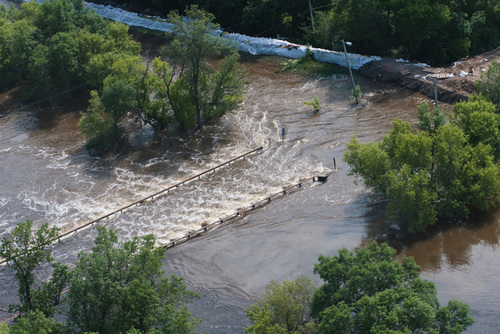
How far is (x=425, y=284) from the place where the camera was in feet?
99.2

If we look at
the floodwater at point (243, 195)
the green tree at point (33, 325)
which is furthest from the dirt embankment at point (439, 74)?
the green tree at point (33, 325)

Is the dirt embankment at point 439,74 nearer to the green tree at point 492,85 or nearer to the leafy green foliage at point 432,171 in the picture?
the green tree at point 492,85

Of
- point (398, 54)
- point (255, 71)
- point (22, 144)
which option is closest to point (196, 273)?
point (22, 144)

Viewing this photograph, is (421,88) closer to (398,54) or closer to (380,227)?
(398,54)

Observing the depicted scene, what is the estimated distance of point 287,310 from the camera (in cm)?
3167

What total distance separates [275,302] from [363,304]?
16.8ft

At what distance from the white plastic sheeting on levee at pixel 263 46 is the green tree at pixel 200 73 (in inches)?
187

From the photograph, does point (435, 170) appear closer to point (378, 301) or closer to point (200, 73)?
point (378, 301)

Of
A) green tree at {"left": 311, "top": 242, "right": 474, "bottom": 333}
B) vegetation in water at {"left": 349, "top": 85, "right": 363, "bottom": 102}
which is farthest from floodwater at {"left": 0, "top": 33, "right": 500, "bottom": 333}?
green tree at {"left": 311, "top": 242, "right": 474, "bottom": 333}

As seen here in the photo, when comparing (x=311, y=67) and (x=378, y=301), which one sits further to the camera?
(x=311, y=67)

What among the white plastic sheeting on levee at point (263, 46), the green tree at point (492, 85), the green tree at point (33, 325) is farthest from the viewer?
the white plastic sheeting on levee at point (263, 46)

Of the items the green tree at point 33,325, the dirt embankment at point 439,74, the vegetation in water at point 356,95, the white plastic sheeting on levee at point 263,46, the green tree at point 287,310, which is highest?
the white plastic sheeting on levee at point 263,46

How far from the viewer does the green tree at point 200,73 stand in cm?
5541

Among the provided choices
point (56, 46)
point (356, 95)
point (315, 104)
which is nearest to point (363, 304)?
point (315, 104)
